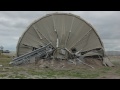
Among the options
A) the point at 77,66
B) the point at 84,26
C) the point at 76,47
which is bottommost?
the point at 77,66

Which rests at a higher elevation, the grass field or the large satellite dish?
the large satellite dish

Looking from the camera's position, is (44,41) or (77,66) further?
(44,41)

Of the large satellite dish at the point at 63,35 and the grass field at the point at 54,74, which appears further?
the large satellite dish at the point at 63,35

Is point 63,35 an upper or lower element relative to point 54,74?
upper

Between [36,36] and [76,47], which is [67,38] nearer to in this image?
[76,47]

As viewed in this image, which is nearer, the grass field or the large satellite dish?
the grass field

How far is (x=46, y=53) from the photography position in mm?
20328

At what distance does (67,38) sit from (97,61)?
3461 millimetres

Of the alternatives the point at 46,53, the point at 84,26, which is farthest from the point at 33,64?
the point at 84,26

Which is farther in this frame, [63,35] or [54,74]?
[63,35]

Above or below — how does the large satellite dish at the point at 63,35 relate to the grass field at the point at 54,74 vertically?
above
